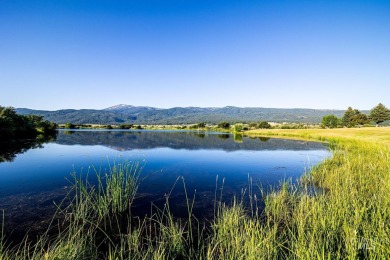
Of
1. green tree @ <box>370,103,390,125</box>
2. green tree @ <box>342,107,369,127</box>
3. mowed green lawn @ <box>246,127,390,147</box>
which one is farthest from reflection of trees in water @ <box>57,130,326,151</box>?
green tree @ <box>370,103,390,125</box>

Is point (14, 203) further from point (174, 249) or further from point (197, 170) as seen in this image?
point (197, 170)

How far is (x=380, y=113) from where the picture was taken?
67.8m

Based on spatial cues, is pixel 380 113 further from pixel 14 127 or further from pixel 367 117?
pixel 14 127

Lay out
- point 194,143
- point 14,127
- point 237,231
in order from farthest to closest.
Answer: point 194,143
point 14,127
point 237,231

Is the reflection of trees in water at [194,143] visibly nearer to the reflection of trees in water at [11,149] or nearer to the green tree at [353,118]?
the reflection of trees in water at [11,149]

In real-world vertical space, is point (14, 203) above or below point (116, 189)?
below

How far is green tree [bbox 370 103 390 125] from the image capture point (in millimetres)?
67062

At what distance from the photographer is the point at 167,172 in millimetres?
14422

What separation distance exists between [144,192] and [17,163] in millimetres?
12952

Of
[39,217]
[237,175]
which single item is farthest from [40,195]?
[237,175]

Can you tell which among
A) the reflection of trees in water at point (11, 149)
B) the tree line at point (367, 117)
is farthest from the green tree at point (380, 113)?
the reflection of trees in water at point (11, 149)

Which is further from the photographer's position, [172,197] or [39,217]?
[172,197]

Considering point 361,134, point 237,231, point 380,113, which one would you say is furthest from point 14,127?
point 380,113

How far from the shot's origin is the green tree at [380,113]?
220ft
